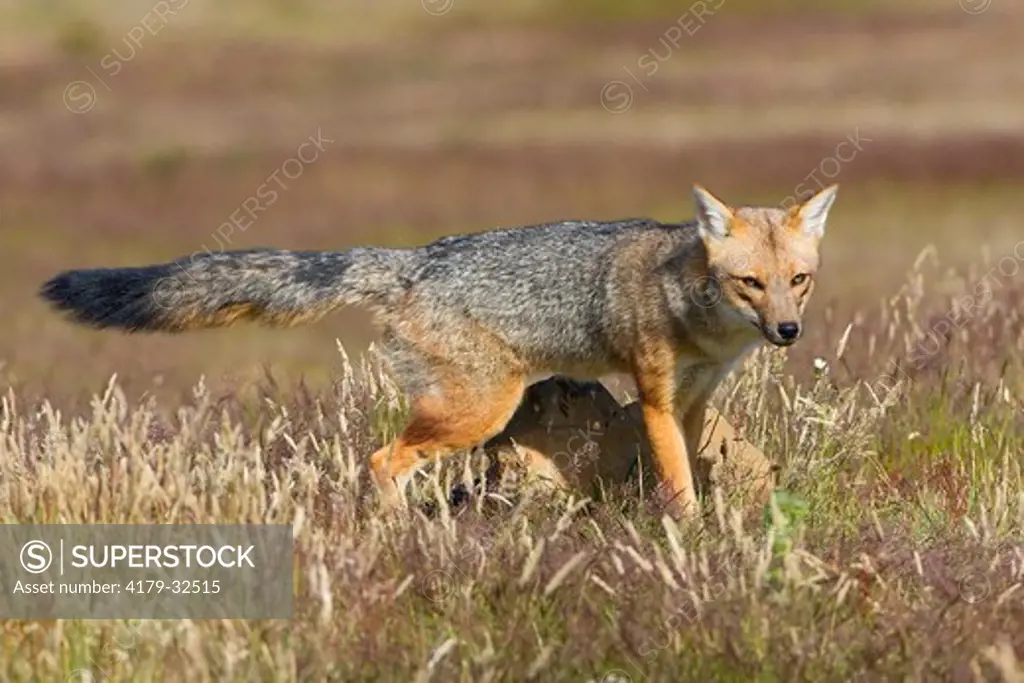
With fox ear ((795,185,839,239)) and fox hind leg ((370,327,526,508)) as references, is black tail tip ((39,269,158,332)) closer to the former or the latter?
fox hind leg ((370,327,526,508))

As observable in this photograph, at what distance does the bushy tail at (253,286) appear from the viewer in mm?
7902

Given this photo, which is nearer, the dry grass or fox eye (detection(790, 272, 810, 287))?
the dry grass

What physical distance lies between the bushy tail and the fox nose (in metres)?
1.77

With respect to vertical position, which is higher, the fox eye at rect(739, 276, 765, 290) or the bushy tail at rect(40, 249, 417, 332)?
the bushy tail at rect(40, 249, 417, 332)

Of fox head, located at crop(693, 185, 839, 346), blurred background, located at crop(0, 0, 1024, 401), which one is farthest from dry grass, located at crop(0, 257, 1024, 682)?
blurred background, located at crop(0, 0, 1024, 401)

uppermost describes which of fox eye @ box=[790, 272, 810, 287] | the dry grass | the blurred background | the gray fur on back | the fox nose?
the blurred background

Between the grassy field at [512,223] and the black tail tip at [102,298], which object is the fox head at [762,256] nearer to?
the grassy field at [512,223]

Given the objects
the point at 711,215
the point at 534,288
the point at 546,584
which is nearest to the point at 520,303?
the point at 534,288

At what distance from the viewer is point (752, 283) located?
7.72 metres

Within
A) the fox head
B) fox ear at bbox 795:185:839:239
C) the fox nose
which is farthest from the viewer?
fox ear at bbox 795:185:839:239

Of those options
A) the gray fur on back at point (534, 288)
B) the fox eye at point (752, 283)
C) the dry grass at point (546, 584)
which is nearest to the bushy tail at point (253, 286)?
the gray fur on back at point (534, 288)

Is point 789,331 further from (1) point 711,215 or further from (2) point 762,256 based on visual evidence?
(1) point 711,215

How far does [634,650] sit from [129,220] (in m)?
22.5

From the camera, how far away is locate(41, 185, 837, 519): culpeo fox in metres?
7.75
